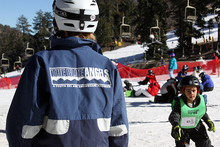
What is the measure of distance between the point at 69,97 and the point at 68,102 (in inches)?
1.2

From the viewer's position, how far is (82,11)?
157 cm

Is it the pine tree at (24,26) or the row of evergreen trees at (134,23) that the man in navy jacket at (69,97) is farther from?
the pine tree at (24,26)

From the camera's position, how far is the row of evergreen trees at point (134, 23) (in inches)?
1340

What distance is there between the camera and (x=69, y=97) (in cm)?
134

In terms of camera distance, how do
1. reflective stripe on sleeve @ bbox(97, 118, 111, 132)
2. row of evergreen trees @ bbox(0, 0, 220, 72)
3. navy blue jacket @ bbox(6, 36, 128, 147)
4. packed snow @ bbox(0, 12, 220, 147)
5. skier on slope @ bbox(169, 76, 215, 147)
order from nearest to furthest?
navy blue jacket @ bbox(6, 36, 128, 147) < reflective stripe on sleeve @ bbox(97, 118, 111, 132) < skier on slope @ bbox(169, 76, 215, 147) < packed snow @ bbox(0, 12, 220, 147) < row of evergreen trees @ bbox(0, 0, 220, 72)

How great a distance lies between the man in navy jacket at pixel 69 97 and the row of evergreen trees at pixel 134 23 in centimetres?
948

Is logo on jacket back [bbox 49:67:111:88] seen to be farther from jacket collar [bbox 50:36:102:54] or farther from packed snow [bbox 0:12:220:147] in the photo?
packed snow [bbox 0:12:220:147]

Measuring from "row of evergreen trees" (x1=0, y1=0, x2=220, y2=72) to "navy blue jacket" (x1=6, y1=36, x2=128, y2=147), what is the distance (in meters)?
9.56

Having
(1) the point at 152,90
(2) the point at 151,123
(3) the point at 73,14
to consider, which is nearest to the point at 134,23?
(1) the point at 152,90

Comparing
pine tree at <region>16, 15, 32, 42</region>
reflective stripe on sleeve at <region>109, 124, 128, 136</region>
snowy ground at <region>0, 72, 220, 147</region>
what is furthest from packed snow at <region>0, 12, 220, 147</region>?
pine tree at <region>16, 15, 32, 42</region>

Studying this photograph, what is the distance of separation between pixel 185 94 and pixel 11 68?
66.7 meters

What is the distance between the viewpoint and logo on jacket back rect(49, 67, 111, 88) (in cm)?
135

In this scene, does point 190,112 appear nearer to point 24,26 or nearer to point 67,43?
point 67,43

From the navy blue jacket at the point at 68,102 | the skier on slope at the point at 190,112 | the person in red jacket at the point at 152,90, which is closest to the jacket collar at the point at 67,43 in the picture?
the navy blue jacket at the point at 68,102
